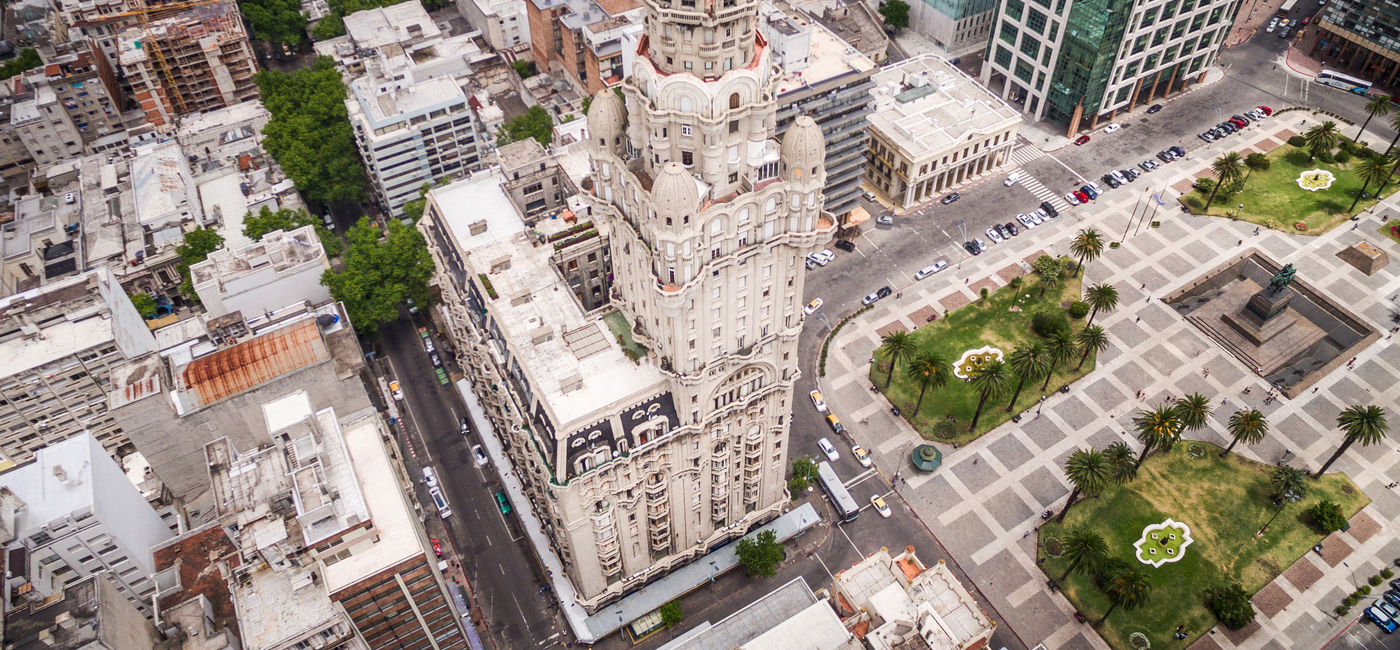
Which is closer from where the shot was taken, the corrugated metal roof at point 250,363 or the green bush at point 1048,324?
the corrugated metal roof at point 250,363

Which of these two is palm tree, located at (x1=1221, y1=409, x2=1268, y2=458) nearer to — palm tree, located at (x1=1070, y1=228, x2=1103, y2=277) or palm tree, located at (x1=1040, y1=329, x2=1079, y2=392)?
palm tree, located at (x1=1040, y1=329, x2=1079, y2=392)

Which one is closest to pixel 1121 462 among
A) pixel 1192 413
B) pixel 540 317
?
pixel 1192 413

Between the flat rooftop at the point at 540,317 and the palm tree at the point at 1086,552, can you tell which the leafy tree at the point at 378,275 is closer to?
the flat rooftop at the point at 540,317

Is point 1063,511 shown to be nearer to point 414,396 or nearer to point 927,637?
point 927,637

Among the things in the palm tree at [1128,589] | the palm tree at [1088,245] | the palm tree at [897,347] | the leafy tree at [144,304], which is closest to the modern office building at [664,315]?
the palm tree at [897,347]

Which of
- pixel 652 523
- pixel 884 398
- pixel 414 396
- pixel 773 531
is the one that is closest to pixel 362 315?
pixel 414 396

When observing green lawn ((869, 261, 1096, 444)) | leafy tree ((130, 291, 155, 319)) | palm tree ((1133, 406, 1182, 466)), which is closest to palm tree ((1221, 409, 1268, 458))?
palm tree ((1133, 406, 1182, 466))

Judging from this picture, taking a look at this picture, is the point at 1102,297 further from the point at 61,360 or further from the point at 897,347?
the point at 61,360
